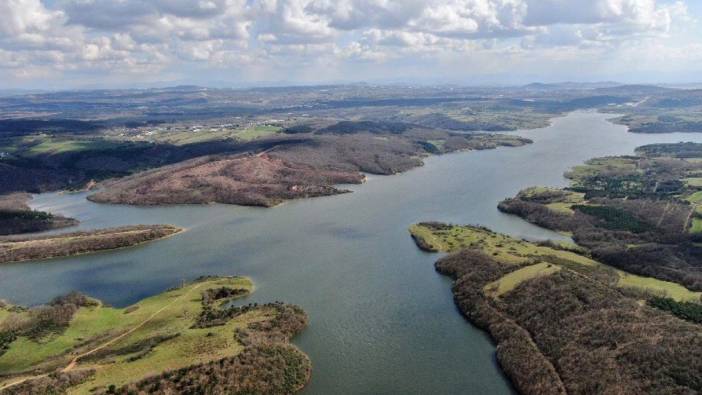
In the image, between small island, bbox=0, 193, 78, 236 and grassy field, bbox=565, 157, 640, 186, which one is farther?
grassy field, bbox=565, 157, 640, 186

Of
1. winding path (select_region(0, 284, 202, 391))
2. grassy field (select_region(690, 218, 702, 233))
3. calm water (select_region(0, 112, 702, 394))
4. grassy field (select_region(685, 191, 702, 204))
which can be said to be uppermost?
grassy field (select_region(690, 218, 702, 233))

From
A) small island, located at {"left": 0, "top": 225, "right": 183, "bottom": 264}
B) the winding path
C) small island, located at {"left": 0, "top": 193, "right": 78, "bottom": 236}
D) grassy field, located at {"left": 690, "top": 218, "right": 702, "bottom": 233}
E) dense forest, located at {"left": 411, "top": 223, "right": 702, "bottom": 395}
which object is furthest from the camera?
small island, located at {"left": 0, "top": 193, "right": 78, "bottom": 236}

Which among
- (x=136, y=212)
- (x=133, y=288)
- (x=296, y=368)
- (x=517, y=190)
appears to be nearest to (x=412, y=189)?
(x=517, y=190)

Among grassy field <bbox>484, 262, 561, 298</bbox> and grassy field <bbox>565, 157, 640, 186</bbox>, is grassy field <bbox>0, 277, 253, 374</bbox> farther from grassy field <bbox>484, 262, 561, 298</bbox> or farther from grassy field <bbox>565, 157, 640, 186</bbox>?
grassy field <bbox>565, 157, 640, 186</bbox>

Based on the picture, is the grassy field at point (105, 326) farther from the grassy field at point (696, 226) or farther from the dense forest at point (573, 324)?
the grassy field at point (696, 226)

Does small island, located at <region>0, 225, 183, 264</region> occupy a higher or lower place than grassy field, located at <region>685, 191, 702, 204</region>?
lower

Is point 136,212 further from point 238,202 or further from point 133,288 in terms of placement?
point 133,288

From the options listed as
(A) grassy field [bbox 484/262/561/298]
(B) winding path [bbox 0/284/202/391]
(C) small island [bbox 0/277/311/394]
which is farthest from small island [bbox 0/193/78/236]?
(A) grassy field [bbox 484/262/561/298]

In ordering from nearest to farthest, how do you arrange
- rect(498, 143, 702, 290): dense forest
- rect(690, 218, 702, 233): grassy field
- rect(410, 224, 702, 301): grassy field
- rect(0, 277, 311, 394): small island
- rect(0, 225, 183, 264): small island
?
rect(0, 277, 311, 394): small island → rect(410, 224, 702, 301): grassy field → rect(498, 143, 702, 290): dense forest → rect(690, 218, 702, 233): grassy field → rect(0, 225, 183, 264): small island
